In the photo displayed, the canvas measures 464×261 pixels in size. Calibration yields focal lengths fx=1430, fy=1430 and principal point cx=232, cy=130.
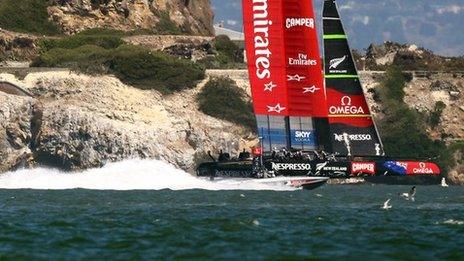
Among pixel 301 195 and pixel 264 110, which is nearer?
pixel 301 195

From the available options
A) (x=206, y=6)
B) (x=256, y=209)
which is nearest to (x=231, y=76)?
(x=206, y=6)

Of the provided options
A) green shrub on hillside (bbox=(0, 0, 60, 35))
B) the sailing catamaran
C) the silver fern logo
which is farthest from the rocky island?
the sailing catamaran

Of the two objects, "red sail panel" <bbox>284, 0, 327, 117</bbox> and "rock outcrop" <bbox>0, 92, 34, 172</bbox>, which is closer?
"red sail panel" <bbox>284, 0, 327, 117</bbox>

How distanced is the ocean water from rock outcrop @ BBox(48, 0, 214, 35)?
157 feet

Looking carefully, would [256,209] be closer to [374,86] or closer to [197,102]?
[197,102]

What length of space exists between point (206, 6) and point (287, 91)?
52.8m

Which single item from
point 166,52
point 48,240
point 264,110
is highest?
point 166,52

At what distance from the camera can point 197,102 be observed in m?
105

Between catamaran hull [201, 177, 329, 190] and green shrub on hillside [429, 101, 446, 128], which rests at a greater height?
green shrub on hillside [429, 101, 446, 128]

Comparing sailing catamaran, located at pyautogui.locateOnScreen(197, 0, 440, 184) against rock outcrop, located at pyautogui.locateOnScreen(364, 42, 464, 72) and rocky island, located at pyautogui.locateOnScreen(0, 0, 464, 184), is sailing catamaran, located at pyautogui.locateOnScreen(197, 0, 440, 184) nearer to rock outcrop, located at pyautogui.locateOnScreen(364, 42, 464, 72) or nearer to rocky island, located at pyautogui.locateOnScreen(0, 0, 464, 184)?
rocky island, located at pyautogui.locateOnScreen(0, 0, 464, 184)

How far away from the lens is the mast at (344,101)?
7994 centimetres

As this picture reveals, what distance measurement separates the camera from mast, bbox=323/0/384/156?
79938 millimetres

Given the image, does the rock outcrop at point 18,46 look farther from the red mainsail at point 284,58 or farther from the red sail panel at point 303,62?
the red sail panel at point 303,62

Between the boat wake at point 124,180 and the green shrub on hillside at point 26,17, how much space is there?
970 inches
